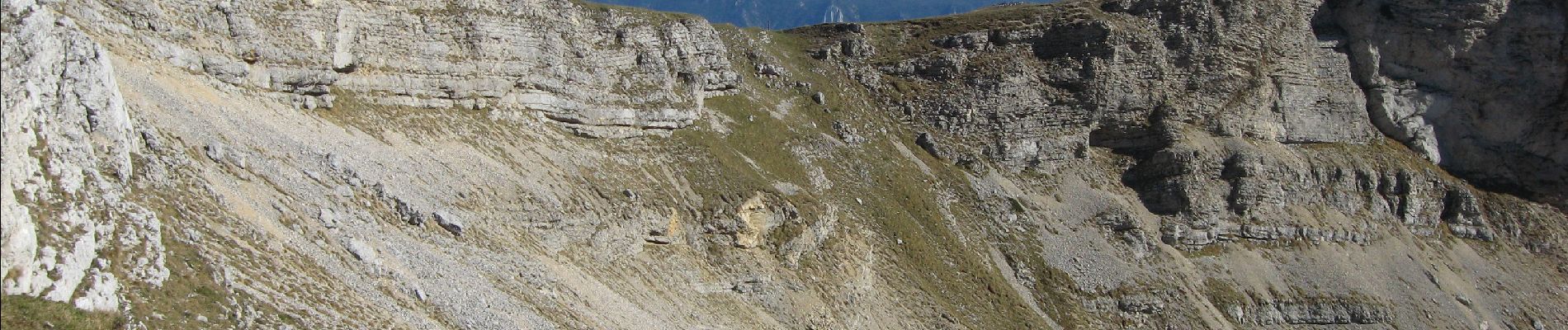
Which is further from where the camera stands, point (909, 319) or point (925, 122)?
point (925, 122)

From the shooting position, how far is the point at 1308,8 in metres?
69.6

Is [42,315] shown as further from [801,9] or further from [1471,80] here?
[801,9]

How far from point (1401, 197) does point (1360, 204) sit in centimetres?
296

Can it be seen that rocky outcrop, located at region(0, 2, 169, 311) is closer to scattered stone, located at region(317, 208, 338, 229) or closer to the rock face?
the rock face

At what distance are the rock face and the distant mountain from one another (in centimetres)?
3654

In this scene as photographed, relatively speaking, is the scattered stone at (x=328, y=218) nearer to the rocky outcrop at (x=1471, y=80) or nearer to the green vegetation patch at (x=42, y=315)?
the green vegetation patch at (x=42, y=315)

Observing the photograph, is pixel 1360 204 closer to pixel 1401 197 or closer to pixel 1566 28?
pixel 1401 197

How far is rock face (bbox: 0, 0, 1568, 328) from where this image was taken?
2819 cm

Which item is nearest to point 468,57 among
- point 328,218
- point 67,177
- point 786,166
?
point 786,166

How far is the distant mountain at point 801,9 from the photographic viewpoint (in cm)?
10325

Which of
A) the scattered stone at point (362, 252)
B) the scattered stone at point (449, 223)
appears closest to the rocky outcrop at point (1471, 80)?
the scattered stone at point (449, 223)

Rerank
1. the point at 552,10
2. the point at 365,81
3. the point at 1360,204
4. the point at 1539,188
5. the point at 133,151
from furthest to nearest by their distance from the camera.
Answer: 1. the point at 1539,188
2. the point at 1360,204
3. the point at 552,10
4. the point at 365,81
5. the point at 133,151

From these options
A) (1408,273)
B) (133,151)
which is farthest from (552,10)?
(1408,273)

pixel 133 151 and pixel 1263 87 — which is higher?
pixel 133 151
